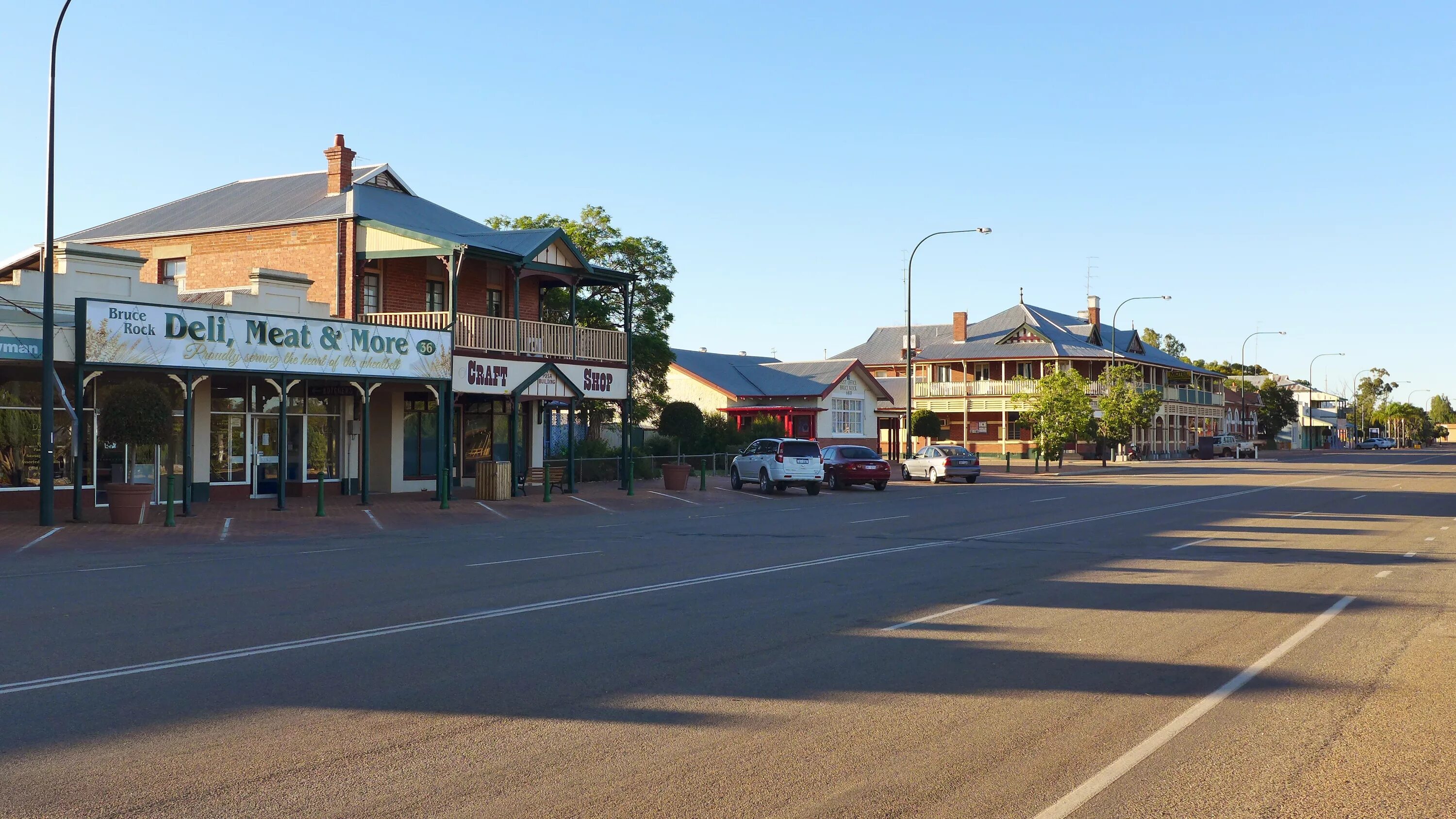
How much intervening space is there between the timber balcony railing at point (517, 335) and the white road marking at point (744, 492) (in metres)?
4.97

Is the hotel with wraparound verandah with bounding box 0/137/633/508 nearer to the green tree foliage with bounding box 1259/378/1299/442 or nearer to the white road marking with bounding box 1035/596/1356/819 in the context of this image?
the white road marking with bounding box 1035/596/1356/819

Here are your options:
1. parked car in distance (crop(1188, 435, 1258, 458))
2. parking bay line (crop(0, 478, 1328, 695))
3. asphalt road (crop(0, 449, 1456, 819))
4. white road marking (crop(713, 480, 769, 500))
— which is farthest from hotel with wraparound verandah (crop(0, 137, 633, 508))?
parked car in distance (crop(1188, 435, 1258, 458))

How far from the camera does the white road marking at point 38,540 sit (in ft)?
58.1

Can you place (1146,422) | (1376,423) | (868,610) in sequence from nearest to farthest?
(868,610)
(1146,422)
(1376,423)

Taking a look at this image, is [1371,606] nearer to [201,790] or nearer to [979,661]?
[979,661]

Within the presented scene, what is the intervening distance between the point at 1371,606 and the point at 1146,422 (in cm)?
5313

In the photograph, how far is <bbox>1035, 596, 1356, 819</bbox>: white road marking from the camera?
5.54 meters

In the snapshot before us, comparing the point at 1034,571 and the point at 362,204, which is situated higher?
the point at 362,204

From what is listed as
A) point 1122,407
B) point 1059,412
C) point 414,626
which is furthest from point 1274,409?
point 414,626

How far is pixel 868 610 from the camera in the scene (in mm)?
11414

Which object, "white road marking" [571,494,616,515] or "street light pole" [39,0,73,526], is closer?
"street light pole" [39,0,73,526]

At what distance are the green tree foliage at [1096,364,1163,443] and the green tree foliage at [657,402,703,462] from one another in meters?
24.6

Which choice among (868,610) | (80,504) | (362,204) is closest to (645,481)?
(362,204)

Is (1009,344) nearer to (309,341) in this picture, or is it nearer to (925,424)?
(925,424)
